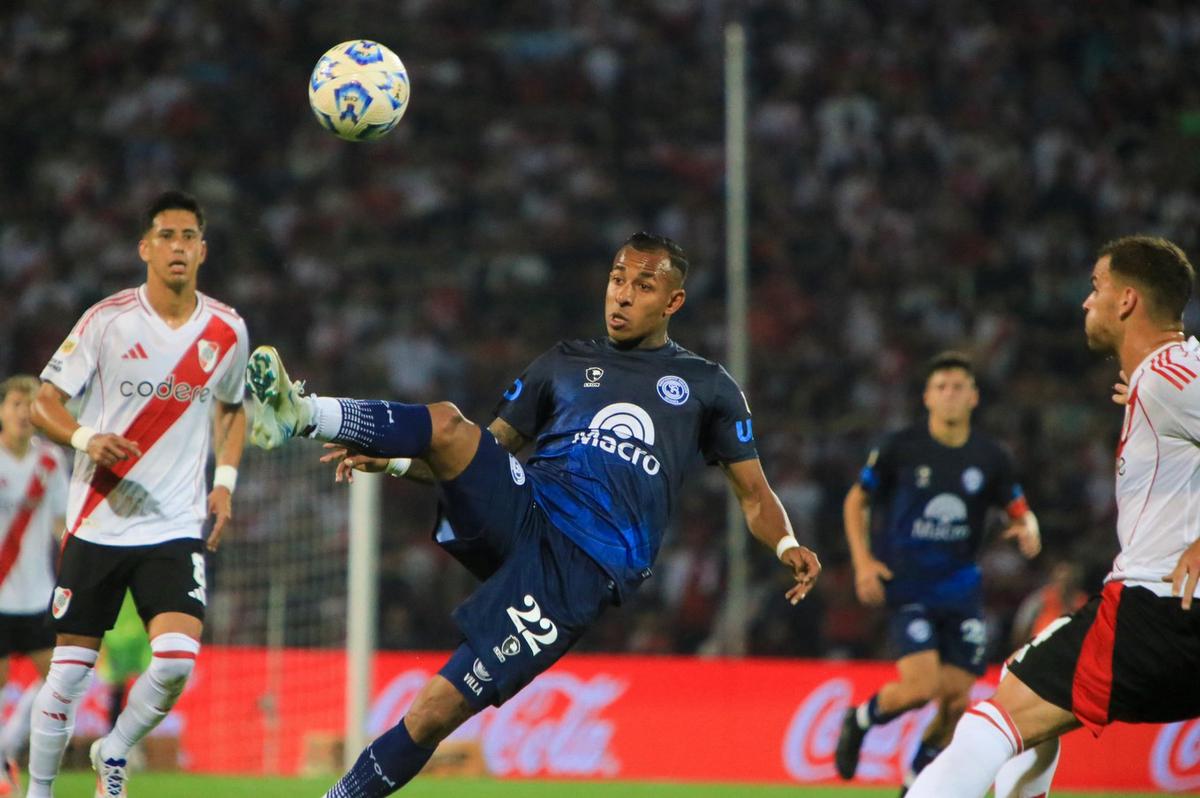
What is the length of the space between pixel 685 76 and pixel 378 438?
1625cm

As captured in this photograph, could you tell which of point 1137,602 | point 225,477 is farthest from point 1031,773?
point 225,477

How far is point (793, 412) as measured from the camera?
16.4 metres

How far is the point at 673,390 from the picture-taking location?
241 inches

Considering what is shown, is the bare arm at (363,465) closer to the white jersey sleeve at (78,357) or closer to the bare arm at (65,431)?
the bare arm at (65,431)

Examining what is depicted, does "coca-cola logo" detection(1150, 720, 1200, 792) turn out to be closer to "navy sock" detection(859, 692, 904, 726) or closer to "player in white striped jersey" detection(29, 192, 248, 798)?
"navy sock" detection(859, 692, 904, 726)

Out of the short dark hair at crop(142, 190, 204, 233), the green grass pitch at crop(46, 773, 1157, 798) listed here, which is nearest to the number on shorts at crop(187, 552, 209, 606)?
the short dark hair at crop(142, 190, 204, 233)

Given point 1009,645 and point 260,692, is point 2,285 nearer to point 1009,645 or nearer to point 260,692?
point 260,692

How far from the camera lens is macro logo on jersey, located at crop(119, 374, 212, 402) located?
6.89 m

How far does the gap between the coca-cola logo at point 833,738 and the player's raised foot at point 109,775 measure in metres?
6.92

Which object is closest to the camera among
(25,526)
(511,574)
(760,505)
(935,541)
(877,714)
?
(511,574)

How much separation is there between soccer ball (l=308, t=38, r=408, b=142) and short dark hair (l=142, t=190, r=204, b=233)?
688 millimetres

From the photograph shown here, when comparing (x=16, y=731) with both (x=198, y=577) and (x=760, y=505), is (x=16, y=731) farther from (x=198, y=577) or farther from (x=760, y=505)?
(x=760, y=505)

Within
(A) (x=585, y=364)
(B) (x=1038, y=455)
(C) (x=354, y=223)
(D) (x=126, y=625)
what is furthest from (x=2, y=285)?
(A) (x=585, y=364)

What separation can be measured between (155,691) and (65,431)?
1144 millimetres
